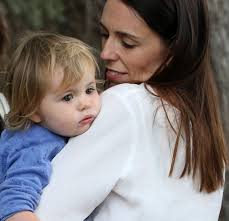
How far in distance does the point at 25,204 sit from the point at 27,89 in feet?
1.21

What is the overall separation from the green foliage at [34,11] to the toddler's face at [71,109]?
3.12 meters

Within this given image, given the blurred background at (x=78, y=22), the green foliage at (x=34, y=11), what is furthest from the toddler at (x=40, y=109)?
the green foliage at (x=34, y=11)

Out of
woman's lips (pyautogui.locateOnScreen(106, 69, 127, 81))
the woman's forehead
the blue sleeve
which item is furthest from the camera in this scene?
woman's lips (pyautogui.locateOnScreen(106, 69, 127, 81))

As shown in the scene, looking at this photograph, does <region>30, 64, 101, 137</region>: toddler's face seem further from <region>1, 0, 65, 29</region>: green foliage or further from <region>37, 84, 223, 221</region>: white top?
<region>1, 0, 65, 29</region>: green foliage

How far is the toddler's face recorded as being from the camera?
2.25m

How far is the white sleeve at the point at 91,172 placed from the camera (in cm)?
219

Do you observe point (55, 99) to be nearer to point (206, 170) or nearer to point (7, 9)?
point (206, 170)

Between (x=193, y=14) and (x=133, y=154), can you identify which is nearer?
(x=133, y=154)

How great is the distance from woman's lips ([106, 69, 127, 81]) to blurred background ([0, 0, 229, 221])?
1.26 m

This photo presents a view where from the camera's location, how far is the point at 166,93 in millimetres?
2311

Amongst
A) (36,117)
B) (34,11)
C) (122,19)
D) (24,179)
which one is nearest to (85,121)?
(36,117)

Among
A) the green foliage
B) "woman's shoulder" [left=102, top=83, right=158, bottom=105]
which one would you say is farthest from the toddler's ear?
the green foliage

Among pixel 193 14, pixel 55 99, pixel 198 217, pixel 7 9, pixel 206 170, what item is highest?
pixel 193 14

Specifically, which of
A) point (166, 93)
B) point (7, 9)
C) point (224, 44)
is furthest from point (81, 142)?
point (7, 9)
